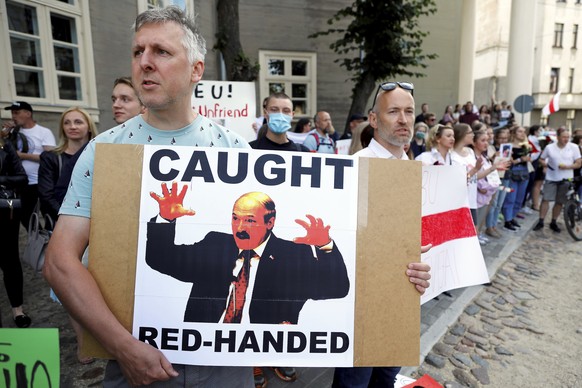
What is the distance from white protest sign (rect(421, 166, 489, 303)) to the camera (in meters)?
1.98

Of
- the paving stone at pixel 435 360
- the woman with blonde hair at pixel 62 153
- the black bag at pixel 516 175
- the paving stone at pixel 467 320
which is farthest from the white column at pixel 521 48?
the woman with blonde hair at pixel 62 153

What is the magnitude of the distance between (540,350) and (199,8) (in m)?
11.0

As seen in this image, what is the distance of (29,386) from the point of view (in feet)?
3.79

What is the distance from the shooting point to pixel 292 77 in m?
13.4

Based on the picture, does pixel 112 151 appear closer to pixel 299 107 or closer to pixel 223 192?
pixel 223 192

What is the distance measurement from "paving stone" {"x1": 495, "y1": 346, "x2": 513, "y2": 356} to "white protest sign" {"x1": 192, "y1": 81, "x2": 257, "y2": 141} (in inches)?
157

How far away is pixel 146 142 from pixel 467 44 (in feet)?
60.1

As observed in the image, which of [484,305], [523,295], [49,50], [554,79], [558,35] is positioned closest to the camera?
[484,305]

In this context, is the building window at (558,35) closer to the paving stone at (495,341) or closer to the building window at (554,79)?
the building window at (554,79)

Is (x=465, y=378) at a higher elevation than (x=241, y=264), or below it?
below

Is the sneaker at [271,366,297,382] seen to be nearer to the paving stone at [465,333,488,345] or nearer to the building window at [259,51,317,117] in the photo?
the paving stone at [465,333,488,345]

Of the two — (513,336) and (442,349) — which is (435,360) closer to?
(442,349)

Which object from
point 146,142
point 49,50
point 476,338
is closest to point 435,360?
point 476,338

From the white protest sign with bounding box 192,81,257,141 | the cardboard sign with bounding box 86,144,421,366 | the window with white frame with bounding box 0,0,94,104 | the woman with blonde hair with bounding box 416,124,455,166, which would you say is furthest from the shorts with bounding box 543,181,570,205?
the window with white frame with bounding box 0,0,94,104
